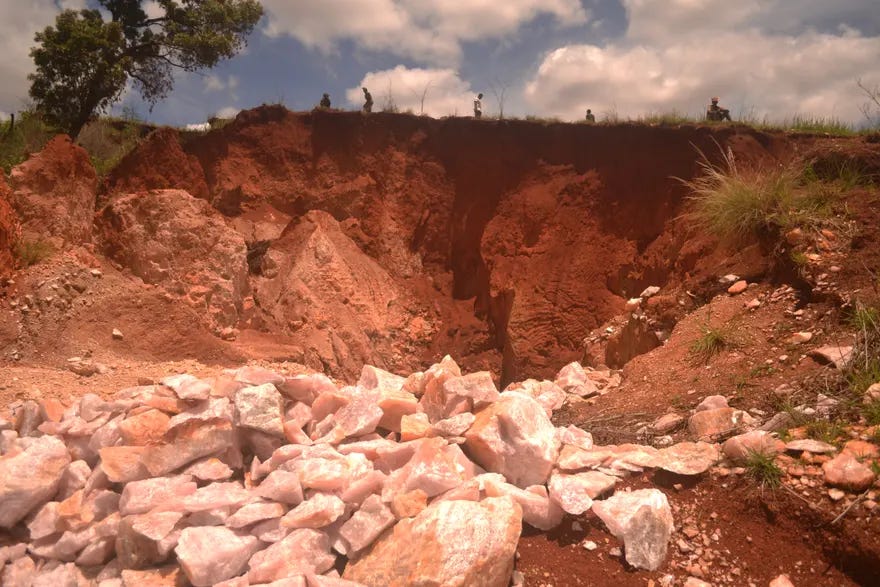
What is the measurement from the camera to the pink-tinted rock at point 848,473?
2.53 m

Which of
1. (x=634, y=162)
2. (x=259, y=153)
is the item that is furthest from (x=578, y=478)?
(x=259, y=153)

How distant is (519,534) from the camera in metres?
2.50

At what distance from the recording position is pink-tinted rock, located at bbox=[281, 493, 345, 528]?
2604mm

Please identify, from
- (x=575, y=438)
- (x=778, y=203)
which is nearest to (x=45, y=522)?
(x=575, y=438)

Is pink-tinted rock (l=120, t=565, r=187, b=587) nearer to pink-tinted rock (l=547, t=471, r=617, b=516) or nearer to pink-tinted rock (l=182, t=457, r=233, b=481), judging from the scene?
pink-tinted rock (l=182, t=457, r=233, b=481)

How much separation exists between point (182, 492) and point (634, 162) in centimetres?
790

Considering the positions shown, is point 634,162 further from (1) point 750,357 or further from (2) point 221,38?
(2) point 221,38

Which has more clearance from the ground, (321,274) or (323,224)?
(323,224)

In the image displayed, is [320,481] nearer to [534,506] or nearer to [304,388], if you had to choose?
[304,388]

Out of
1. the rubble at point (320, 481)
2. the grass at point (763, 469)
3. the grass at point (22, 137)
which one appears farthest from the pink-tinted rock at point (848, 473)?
the grass at point (22, 137)

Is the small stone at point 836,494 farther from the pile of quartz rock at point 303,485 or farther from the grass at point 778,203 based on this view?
the grass at point 778,203

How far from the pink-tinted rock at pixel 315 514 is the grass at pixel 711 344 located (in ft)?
11.0

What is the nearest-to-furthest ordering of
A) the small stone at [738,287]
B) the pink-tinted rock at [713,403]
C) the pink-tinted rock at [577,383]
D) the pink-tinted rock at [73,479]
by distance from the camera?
1. the pink-tinted rock at [73,479]
2. the pink-tinted rock at [713,403]
3. the pink-tinted rock at [577,383]
4. the small stone at [738,287]

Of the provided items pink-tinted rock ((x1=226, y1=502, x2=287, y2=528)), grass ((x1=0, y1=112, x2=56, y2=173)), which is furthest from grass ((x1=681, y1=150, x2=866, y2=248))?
grass ((x1=0, y1=112, x2=56, y2=173))
